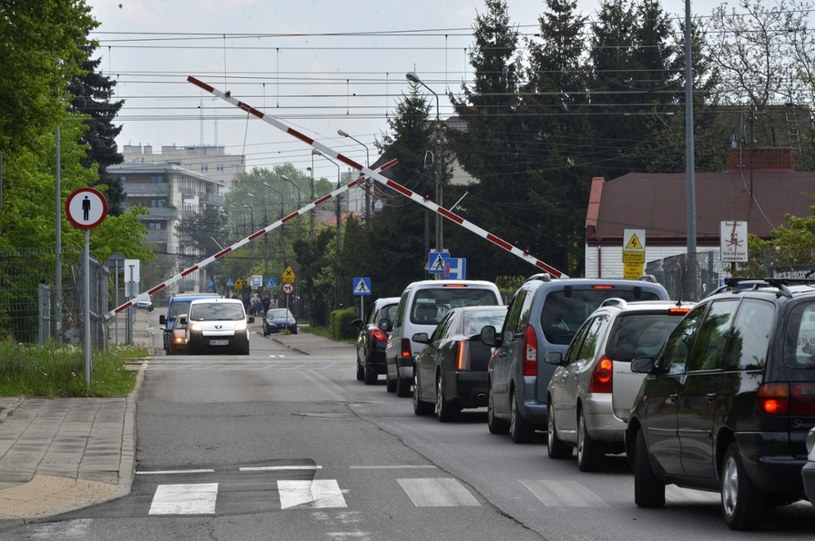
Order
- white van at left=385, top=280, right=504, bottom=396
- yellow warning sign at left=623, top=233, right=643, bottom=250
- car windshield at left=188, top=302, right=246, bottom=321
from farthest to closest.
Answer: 1. car windshield at left=188, top=302, right=246, bottom=321
2. yellow warning sign at left=623, top=233, right=643, bottom=250
3. white van at left=385, top=280, right=504, bottom=396

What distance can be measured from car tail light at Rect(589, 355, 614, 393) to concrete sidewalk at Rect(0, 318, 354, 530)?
4.07m

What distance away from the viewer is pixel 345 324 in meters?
64.9

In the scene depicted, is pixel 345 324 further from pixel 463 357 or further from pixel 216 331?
pixel 463 357

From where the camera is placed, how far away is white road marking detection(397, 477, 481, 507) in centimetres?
1158

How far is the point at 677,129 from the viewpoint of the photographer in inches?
2717

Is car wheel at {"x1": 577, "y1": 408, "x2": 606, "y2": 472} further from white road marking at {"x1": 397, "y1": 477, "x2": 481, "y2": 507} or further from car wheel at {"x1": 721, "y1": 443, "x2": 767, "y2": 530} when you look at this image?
car wheel at {"x1": 721, "y1": 443, "x2": 767, "y2": 530}

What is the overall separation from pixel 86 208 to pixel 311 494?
11769 mm

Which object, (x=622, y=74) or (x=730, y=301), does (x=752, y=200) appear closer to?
(x=622, y=74)

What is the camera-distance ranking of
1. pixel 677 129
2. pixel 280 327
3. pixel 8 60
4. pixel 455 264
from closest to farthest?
pixel 8 60 → pixel 455 264 → pixel 677 129 → pixel 280 327

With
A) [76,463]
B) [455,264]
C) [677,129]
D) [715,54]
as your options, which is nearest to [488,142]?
[677,129]

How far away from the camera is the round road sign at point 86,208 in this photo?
2289 cm

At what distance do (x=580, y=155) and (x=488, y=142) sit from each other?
4.31 meters

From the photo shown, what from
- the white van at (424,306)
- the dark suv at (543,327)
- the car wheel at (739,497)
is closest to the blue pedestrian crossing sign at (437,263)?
the white van at (424,306)

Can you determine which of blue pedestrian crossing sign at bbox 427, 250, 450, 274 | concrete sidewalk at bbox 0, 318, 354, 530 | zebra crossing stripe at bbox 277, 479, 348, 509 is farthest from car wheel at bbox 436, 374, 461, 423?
blue pedestrian crossing sign at bbox 427, 250, 450, 274
